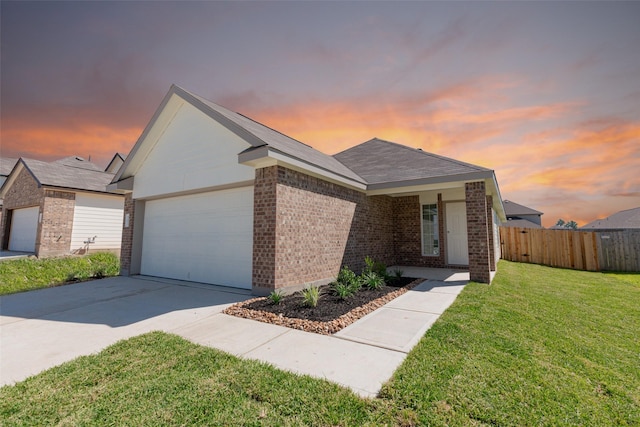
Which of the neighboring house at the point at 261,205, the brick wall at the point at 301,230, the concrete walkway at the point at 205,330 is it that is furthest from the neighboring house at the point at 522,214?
the concrete walkway at the point at 205,330

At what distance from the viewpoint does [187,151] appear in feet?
28.0

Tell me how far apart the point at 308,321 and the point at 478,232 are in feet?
20.4

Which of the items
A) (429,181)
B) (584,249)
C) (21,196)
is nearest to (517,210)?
(584,249)

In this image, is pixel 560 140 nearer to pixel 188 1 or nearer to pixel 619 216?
pixel 188 1

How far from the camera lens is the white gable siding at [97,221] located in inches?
541

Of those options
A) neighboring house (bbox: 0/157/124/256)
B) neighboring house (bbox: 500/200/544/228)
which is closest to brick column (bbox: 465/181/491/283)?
neighboring house (bbox: 0/157/124/256)

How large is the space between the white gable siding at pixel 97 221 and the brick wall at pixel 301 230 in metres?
12.8

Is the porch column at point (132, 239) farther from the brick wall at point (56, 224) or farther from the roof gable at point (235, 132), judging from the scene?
the brick wall at point (56, 224)

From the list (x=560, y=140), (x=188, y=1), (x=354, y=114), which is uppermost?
(x=188, y=1)

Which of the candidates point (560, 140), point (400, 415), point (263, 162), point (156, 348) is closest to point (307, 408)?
point (400, 415)

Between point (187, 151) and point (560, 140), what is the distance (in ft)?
41.8

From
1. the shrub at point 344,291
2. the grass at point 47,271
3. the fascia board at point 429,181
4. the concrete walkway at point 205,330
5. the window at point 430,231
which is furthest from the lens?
the window at point 430,231

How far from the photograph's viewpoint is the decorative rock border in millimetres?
4484

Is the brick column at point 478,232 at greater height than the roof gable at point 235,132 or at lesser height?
lesser
